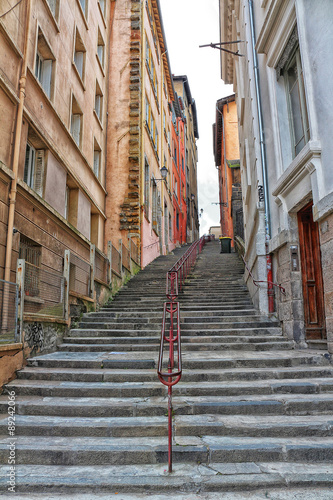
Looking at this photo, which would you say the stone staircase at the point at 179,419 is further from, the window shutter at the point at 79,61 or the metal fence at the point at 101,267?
the window shutter at the point at 79,61

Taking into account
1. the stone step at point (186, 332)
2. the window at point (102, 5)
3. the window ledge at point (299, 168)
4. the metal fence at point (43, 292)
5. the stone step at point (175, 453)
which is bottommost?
the stone step at point (175, 453)

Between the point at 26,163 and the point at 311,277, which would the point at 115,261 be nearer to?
the point at 26,163

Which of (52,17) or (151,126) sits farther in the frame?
(151,126)

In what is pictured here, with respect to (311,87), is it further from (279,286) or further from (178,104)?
(178,104)

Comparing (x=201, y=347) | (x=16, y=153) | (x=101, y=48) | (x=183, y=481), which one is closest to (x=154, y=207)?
(x=101, y=48)

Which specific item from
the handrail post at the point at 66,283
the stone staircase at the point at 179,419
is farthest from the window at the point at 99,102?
the stone staircase at the point at 179,419

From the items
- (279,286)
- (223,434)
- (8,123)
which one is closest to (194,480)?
(223,434)

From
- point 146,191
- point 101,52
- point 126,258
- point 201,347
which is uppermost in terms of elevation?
point 101,52

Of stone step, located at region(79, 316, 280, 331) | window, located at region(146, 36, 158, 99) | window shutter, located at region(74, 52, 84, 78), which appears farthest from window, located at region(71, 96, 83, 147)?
window, located at region(146, 36, 158, 99)

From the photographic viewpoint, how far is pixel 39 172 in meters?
9.41

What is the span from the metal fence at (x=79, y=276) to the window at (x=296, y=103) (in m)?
5.44

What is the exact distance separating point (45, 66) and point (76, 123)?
264cm

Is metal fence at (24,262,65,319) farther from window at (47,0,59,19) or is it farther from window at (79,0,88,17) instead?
window at (79,0,88,17)

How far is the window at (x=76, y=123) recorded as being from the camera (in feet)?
41.0
